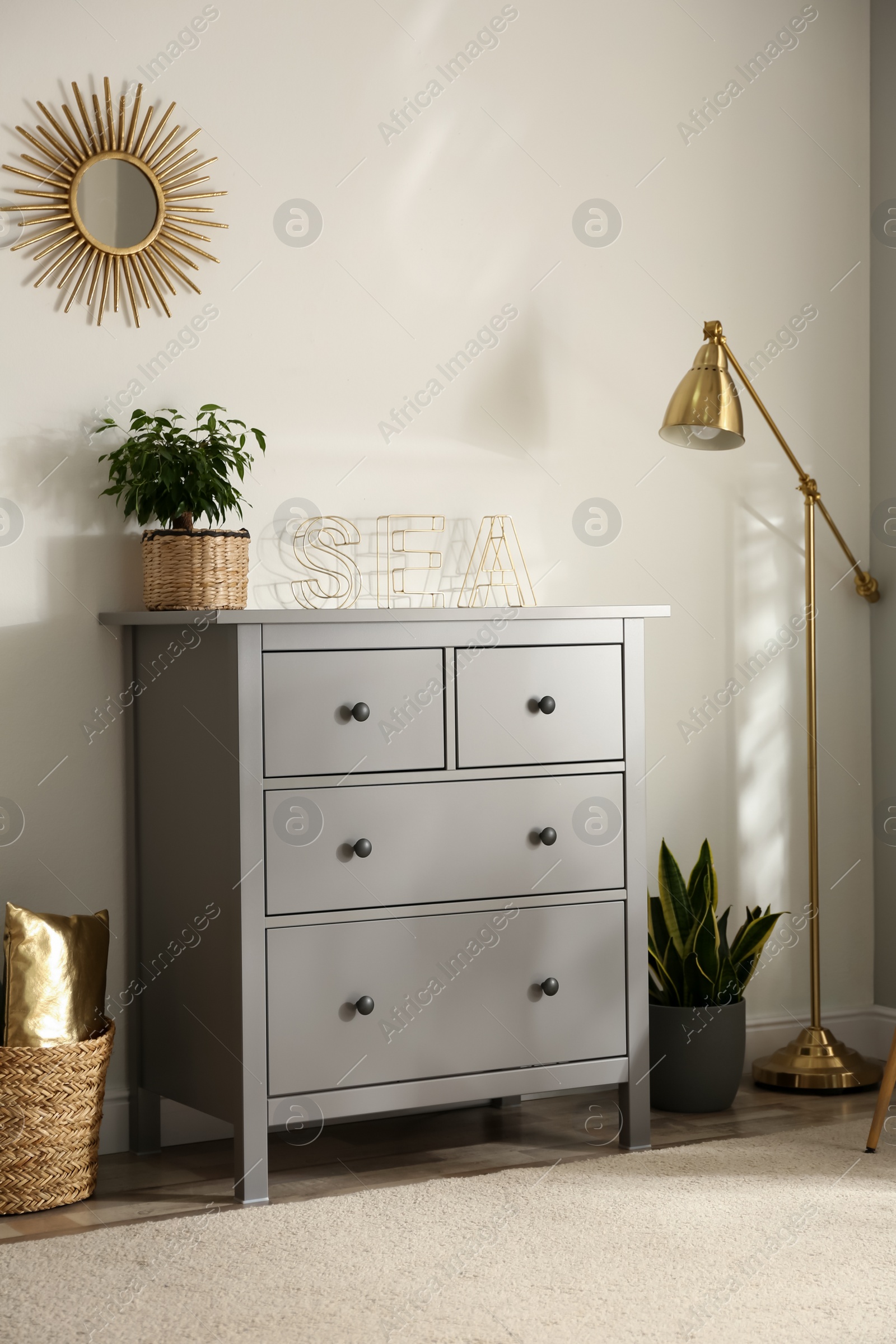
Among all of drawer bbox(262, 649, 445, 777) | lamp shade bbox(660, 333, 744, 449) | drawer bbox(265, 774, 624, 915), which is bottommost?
drawer bbox(265, 774, 624, 915)

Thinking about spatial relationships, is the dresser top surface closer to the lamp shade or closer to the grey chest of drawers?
the grey chest of drawers

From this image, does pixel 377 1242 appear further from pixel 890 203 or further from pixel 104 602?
pixel 890 203

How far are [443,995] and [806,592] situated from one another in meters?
1.62

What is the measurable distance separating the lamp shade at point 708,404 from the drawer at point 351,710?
3.08ft

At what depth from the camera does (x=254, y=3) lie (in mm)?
3066

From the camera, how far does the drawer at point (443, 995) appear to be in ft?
8.44

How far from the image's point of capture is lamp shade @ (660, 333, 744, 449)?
318cm

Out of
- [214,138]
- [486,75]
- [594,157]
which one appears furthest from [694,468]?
[214,138]

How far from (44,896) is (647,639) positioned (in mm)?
1605

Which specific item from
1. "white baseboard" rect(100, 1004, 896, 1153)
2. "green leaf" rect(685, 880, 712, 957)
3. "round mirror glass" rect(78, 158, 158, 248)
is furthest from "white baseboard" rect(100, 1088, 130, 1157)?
"round mirror glass" rect(78, 158, 158, 248)

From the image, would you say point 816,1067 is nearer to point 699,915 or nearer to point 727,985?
point 727,985

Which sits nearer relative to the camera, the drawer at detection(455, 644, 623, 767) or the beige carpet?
the beige carpet

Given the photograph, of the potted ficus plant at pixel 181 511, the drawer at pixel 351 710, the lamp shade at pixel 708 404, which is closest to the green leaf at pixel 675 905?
the drawer at pixel 351 710

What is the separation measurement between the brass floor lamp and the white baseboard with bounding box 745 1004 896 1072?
10cm
